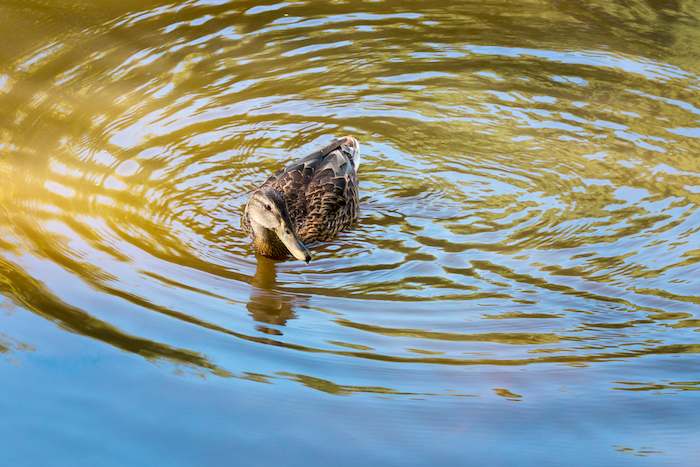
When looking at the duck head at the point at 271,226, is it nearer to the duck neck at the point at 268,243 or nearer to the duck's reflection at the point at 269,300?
the duck neck at the point at 268,243

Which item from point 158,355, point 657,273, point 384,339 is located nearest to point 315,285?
point 384,339

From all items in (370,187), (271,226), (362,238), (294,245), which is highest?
(370,187)

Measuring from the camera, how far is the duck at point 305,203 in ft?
23.6

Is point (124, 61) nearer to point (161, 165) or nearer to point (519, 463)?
point (161, 165)

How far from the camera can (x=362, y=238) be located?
295 inches

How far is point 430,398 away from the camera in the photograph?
4.86 meters

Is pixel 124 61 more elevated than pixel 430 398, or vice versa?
pixel 124 61

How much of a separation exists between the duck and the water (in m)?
0.19

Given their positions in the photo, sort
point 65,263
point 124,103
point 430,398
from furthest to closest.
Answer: point 124,103
point 65,263
point 430,398

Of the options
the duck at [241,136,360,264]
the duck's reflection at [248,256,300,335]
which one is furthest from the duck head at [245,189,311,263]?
the duck's reflection at [248,256,300,335]

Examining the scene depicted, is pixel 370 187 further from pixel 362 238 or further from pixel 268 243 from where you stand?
pixel 268 243

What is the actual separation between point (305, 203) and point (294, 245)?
1042 millimetres

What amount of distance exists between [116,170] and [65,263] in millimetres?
1913

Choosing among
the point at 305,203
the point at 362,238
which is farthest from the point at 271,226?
the point at 305,203
